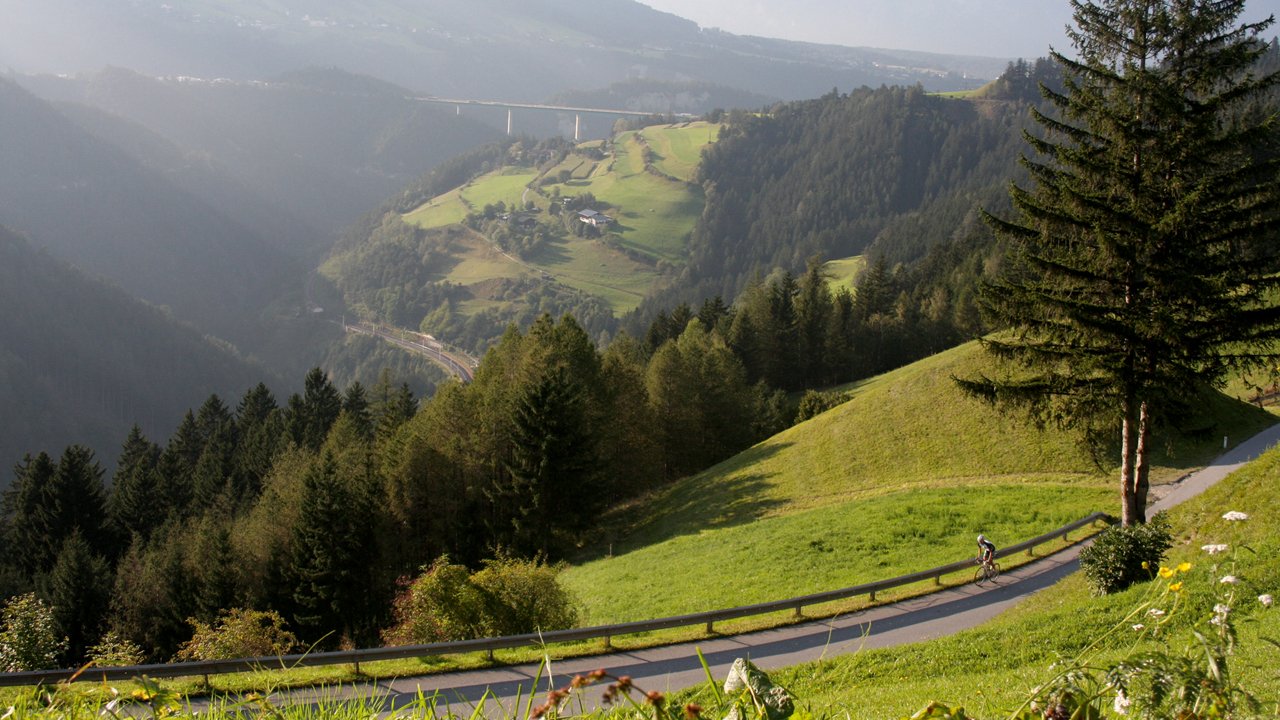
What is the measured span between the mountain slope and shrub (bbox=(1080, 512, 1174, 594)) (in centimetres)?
18931

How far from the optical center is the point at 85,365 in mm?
→ 179625

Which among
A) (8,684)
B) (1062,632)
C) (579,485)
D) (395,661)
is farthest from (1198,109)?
(579,485)

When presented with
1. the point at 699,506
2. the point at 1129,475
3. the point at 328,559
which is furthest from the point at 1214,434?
the point at 328,559

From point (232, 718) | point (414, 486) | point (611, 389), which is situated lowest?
point (414, 486)

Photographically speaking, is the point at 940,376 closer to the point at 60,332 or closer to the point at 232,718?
the point at 232,718

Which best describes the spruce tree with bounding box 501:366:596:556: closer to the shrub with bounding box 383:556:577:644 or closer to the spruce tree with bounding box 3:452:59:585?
the shrub with bounding box 383:556:577:644

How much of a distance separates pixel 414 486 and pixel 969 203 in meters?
156

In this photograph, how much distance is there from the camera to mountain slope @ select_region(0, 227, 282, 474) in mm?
160750

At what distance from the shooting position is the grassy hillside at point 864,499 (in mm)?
24938

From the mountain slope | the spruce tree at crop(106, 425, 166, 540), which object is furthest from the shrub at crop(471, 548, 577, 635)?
the mountain slope

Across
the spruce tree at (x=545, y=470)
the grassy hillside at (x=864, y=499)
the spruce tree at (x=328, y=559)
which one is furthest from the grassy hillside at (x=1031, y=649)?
the spruce tree at (x=328, y=559)

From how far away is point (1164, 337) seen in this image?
1723cm

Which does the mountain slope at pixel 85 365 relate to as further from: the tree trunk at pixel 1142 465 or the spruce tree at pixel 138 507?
the tree trunk at pixel 1142 465

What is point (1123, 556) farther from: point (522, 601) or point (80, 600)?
point (80, 600)
